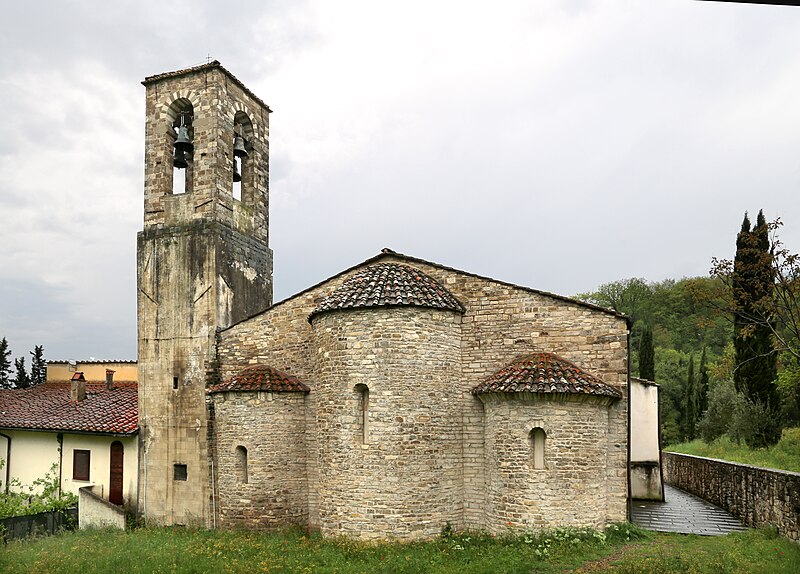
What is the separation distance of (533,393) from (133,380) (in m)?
18.3

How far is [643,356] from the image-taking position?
3297cm

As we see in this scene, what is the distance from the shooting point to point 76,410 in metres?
19.9

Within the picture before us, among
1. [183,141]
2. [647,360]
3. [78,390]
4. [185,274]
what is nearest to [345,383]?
[185,274]

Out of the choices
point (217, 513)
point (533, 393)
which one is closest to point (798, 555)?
point (533, 393)

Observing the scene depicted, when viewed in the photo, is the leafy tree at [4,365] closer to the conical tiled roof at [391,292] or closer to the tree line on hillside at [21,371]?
the tree line on hillside at [21,371]

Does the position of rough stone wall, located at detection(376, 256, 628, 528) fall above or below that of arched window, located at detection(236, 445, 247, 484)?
above

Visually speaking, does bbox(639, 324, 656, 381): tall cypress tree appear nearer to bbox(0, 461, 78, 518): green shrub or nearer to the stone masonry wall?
the stone masonry wall

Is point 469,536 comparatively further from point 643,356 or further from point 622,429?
point 643,356

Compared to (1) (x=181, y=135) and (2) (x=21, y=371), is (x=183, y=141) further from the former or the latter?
(2) (x=21, y=371)

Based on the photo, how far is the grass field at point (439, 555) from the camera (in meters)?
10.0

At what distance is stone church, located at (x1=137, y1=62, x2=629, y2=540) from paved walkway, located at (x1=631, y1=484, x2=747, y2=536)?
2057 mm

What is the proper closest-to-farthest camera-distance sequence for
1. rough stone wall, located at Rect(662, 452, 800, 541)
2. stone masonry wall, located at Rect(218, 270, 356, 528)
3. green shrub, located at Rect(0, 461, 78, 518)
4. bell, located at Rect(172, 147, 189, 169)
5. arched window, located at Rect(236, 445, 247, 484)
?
1. rough stone wall, located at Rect(662, 452, 800, 541)
2. arched window, located at Rect(236, 445, 247, 484)
3. stone masonry wall, located at Rect(218, 270, 356, 528)
4. green shrub, located at Rect(0, 461, 78, 518)
5. bell, located at Rect(172, 147, 189, 169)

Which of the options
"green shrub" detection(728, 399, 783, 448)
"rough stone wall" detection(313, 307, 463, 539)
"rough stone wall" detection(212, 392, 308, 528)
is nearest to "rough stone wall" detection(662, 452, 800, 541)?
"green shrub" detection(728, 399, 783, 448)

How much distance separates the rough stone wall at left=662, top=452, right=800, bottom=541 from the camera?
38.4 ft
